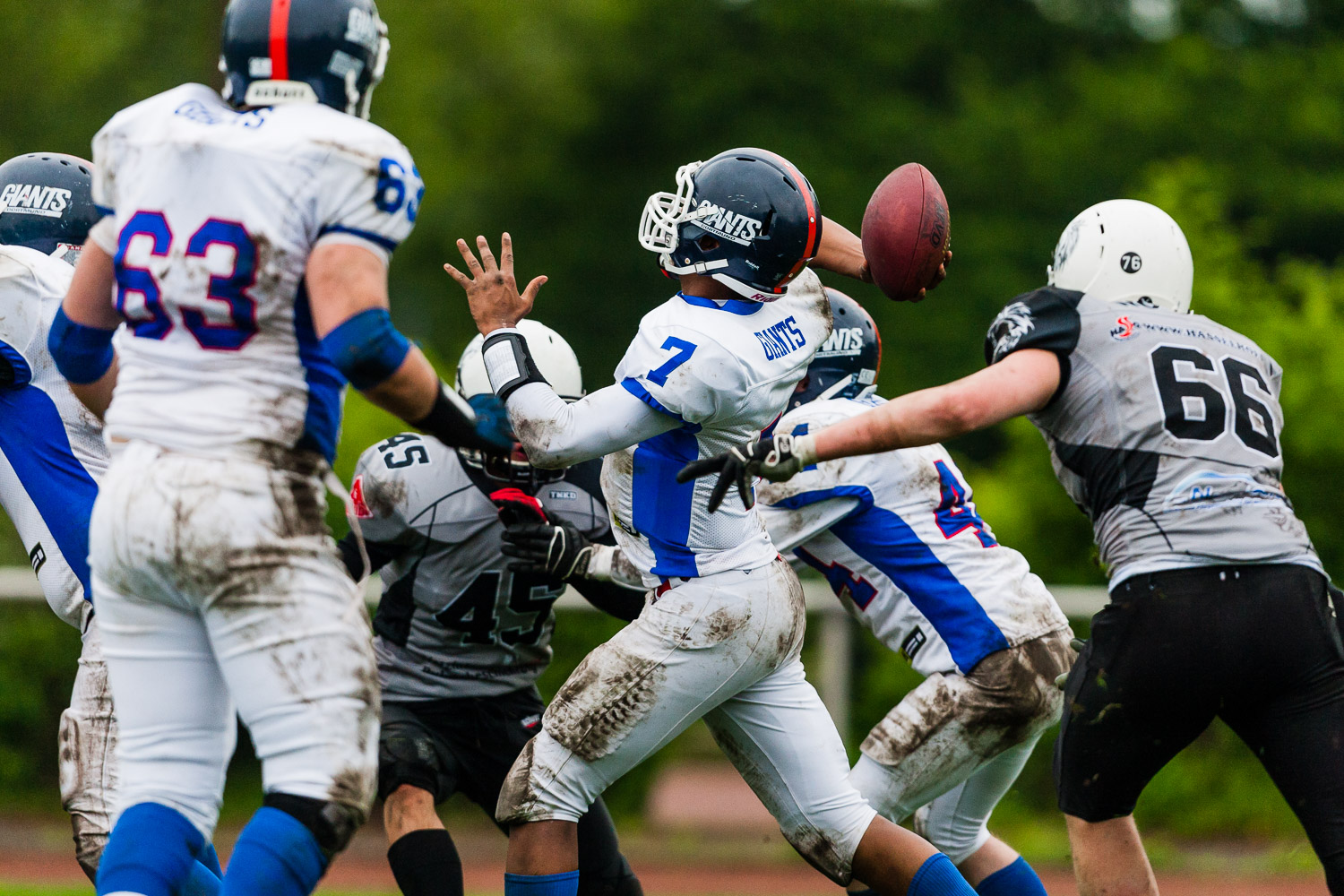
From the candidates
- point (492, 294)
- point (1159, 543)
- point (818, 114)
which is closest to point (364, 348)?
point (492, 294)

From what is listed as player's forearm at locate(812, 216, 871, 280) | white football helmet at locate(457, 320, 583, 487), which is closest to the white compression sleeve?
white football helmet at locate(457, 320, 583, 487)

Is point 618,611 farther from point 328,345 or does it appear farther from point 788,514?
point 328,345

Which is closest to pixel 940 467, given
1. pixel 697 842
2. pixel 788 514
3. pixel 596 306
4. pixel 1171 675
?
pixel 788 514

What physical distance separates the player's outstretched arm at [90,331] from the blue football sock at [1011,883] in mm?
3038

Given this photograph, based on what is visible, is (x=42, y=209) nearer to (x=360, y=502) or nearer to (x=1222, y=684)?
(x=360, y=502)

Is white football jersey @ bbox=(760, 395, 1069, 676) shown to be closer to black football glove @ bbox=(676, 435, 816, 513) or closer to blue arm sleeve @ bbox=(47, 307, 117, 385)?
black football glove @ bbox=(676, 435, 816, 513)

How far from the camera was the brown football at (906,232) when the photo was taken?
4691 mm

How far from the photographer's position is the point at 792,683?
4297mm

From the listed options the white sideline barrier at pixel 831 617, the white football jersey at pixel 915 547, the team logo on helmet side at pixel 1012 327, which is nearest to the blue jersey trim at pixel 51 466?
the white football jersey at pixel 915 547

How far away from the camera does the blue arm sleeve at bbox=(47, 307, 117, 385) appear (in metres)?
3.57

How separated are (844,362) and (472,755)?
174 cm

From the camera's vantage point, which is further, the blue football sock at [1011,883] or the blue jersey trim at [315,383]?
the blue football sock at [1011,883]

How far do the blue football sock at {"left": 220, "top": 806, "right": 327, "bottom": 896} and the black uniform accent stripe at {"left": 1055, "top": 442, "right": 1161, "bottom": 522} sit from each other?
81.5 inches

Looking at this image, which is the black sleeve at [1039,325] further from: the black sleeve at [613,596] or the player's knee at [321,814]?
the player's knee at [321,814]
